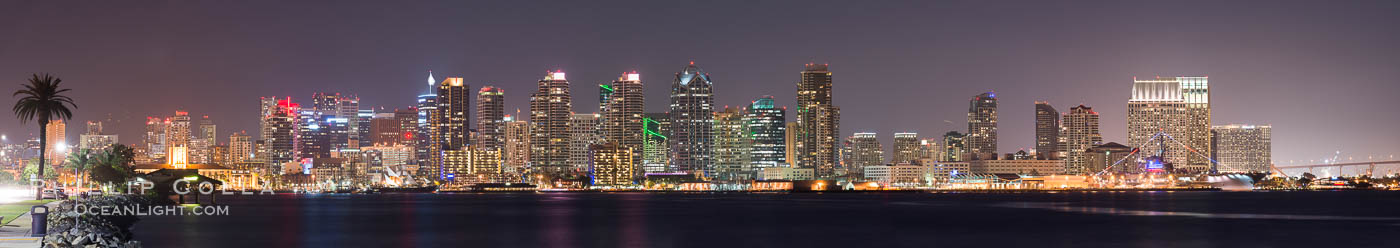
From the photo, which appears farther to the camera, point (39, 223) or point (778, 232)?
point (778, 232)

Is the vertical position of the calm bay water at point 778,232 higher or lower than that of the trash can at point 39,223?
lower

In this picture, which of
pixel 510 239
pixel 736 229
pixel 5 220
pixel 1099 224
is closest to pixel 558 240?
pixel 510 239

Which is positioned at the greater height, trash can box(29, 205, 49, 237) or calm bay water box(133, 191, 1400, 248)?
trash can box(29, 205, 49, 237)

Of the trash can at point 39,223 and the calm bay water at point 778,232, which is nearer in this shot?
the trash can at point 39,223

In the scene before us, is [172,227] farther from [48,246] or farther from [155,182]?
[48,246]

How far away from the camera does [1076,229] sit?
2862 inches

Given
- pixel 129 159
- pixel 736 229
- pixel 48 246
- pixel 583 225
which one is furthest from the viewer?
pixel 129 159

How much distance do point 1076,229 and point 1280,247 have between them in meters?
17.6

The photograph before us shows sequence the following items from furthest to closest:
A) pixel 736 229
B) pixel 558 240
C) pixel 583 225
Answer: pixel 583 225 < pixel 736 229 < pixel 558 240

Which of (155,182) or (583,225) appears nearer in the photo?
(583,225)

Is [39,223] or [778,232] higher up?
[39,223]

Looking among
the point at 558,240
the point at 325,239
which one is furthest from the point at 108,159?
the point at 558,240

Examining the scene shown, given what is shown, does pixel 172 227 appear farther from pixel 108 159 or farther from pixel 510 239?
pixel 108 159

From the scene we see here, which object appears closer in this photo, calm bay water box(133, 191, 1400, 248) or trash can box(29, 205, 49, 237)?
trash can box(29, 205, 49, 237)
